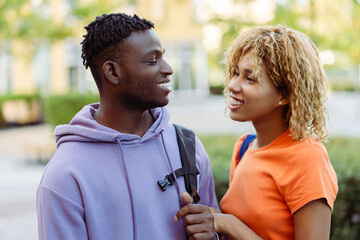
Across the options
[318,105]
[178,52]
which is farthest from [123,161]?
[178,52]

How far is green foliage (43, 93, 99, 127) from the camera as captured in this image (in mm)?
11844

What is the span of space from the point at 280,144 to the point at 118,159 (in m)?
0.71

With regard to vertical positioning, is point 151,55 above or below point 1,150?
above

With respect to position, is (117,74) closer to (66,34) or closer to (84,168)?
(84,168)

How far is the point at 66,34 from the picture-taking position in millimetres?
15727

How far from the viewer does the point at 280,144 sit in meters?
1.97

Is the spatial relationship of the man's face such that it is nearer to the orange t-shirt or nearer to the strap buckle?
the strap buckle

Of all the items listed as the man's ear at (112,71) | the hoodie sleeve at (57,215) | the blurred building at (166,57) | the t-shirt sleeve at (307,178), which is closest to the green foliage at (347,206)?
the t-shirt sleeve at (307,178)

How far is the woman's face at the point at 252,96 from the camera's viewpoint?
1.94 m

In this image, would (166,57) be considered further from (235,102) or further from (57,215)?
(57,215)

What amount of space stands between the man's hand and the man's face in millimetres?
420

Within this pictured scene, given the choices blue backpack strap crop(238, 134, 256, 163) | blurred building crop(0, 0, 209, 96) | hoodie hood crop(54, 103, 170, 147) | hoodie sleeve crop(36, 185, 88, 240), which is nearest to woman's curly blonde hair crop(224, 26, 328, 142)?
blue backpack strap crop(238, 134, 256, 163)

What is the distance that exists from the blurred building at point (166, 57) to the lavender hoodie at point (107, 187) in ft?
76.6

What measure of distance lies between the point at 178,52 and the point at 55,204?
28061 mm
